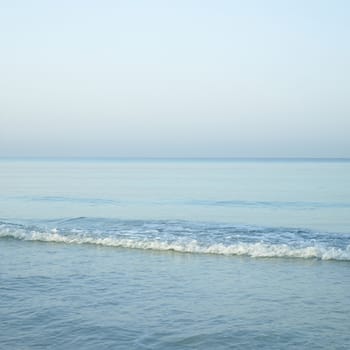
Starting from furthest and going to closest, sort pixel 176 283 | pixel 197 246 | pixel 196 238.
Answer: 1. pixel 196 238
2. pixel 197 246
3. pixel 176 283

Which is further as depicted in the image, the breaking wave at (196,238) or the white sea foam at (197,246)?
the breaking wave at (196,238)

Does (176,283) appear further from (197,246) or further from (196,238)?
(196,238)

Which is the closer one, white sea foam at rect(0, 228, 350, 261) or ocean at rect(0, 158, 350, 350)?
ocean at rect(0, 158, 350, 350)

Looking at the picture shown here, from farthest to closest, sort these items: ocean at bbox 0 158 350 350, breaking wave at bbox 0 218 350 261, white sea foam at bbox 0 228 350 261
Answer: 1. breaking wave at bbox 0 218 350 261
2. white sea foam at bbox 0 228 350 261
3. ocean at bbox 0 158 350 350

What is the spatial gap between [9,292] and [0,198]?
2486 cm

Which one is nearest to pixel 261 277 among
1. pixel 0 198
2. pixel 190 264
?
pixel 190 264

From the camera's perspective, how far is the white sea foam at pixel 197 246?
13875 mm

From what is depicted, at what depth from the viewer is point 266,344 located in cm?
711

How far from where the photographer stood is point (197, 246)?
15.2 metres

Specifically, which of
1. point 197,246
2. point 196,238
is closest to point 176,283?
point 197,246

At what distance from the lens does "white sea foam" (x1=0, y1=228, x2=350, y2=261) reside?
1388 cm

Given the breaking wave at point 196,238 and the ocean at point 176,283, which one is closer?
the ocean at point 176,283

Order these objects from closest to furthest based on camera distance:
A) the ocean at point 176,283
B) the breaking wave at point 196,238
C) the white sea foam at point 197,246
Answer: the ocean at point 176,283 → the white sea foam at point 197,246 → the breaking wave at point 196,238

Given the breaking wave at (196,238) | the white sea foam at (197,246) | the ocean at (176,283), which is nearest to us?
the ocean at (176,283)
